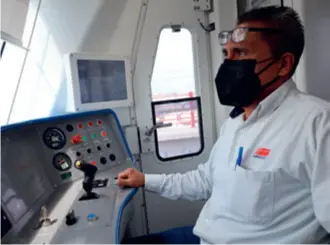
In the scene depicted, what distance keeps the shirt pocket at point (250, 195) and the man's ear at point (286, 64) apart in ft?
1.42

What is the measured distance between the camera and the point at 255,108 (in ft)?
4.24

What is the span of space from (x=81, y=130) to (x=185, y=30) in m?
1.15

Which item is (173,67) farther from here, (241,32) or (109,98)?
(241,32)

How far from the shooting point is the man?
1.08 meters

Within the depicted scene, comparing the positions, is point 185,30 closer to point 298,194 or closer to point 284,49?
point 284,49

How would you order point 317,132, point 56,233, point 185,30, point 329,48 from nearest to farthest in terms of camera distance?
point 317,132
point 56,233
point 329,48
point 185,30

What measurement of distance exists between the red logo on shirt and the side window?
1226 mm

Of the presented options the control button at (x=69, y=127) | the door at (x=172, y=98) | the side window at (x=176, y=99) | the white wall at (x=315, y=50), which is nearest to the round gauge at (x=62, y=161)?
the control button at (x=69, y=127)

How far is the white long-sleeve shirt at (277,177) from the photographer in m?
1.05

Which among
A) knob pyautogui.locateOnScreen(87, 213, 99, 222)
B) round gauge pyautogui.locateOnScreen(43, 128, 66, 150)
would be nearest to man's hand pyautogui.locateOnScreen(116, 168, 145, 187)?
knob pyautogui.locateOnScreen(87, 213, 99, 222)

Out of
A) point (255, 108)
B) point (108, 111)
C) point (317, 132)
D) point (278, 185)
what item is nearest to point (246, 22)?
point (255, 108)

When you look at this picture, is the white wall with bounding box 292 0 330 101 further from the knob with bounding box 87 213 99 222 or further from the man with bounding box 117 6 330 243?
the knob with bounding box 87 213 99 222

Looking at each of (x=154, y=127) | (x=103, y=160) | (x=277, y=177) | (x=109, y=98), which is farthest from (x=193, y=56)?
(x=277, y=177)

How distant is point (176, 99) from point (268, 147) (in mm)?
1312
